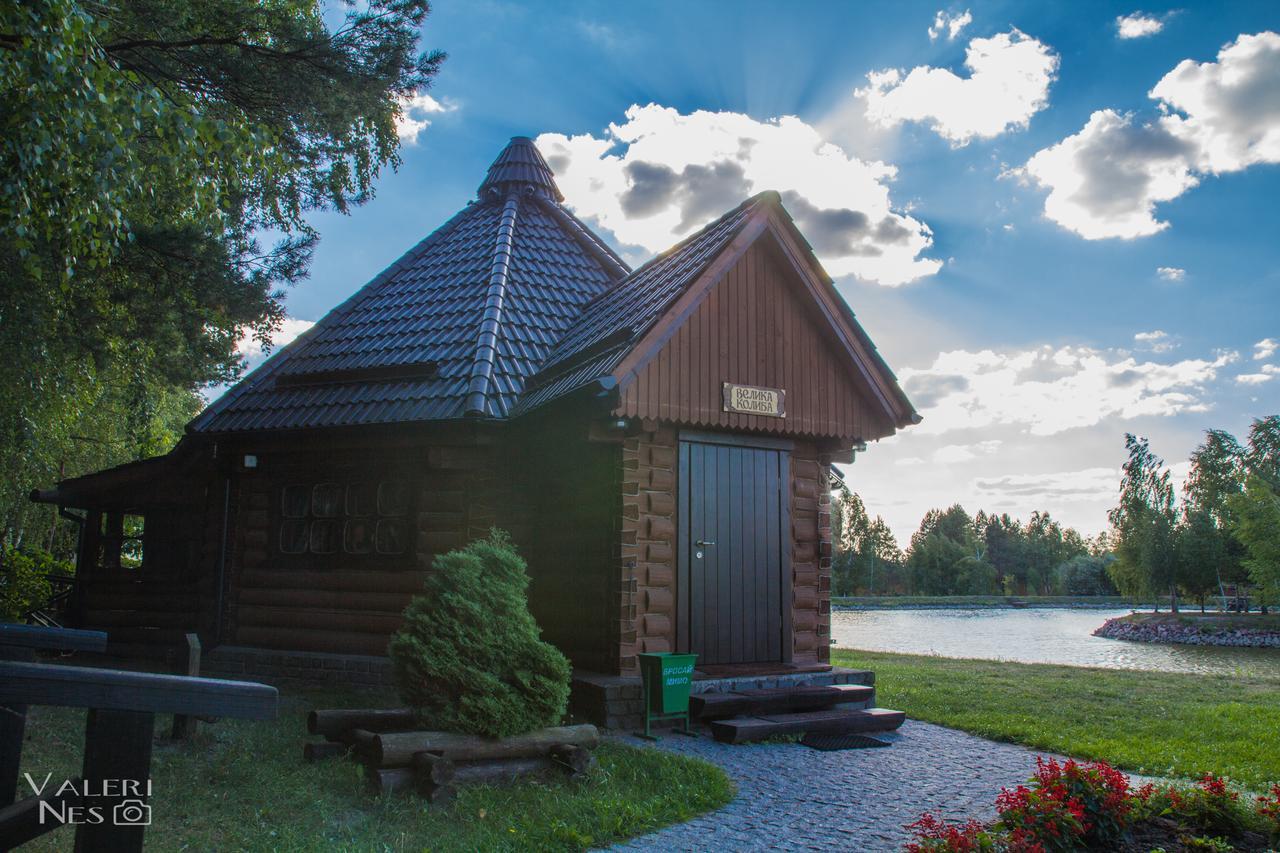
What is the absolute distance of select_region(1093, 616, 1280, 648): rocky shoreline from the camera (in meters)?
40.8

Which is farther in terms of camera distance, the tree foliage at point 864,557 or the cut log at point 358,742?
the tree foliage at point 864,557

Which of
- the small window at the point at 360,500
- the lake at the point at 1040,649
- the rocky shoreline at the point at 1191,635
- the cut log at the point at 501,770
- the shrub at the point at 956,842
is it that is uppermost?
the small window at the point at 360,500

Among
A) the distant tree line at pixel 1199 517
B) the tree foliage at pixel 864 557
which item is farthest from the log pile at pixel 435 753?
the tree foliage at pixel 864 557

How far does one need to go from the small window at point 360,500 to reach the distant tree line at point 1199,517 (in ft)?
157

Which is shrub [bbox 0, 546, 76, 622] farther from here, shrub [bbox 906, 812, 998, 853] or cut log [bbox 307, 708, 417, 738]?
shrub [bbox 906, 812, 998, 853]

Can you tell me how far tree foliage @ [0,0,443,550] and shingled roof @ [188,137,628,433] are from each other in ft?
3.01

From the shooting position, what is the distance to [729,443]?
9.14 meters

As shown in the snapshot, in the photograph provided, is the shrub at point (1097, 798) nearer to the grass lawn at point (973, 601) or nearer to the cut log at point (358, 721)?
the cut log at point (358, 721)

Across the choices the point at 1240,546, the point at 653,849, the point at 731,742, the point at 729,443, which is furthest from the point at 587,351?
the point at 1240,546

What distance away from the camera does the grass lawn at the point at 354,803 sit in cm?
473

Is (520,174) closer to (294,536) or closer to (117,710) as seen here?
(294,536)

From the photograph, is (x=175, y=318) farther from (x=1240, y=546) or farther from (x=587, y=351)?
(x=1240, y=546)

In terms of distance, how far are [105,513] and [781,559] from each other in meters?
11.4

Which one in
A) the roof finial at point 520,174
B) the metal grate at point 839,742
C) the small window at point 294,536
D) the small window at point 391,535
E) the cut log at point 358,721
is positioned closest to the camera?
the cut log at point 358,721
